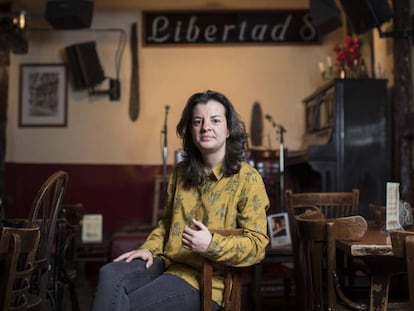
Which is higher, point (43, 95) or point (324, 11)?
point (324, 11)

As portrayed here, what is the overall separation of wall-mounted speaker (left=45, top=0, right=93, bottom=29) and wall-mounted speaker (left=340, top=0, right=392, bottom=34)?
2574 mm

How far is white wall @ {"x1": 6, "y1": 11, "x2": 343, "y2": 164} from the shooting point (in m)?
6.28

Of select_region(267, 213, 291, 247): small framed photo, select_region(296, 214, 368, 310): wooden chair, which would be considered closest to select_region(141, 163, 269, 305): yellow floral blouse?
select_region(296, 214, 368, 310): wooden chair

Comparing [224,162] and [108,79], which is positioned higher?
[108,79]

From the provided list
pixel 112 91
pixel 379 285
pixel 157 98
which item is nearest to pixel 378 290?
pixel 379 285

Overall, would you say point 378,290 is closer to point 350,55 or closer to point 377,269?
point 377,269

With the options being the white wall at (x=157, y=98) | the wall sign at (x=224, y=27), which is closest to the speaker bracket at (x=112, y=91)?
the white wall at (x=157, y=98)

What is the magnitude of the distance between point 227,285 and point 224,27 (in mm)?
5023

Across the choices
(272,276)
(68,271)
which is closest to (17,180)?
(68,271)

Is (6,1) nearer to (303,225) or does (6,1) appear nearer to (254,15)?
(254,15)

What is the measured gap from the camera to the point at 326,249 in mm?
1793

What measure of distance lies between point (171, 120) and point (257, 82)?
3.82 feet

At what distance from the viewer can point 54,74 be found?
6328 millimetres

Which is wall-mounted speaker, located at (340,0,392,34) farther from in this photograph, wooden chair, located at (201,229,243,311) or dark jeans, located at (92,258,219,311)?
dark jeans, located at (92,258,219,311)
